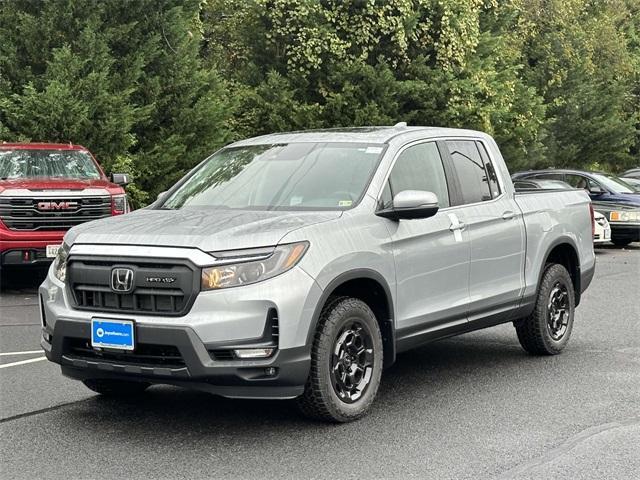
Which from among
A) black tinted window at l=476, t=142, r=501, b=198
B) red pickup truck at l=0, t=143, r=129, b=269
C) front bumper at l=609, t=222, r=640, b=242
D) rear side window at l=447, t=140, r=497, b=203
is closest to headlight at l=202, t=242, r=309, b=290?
rear side window at l=447, t=140, r=497, b=203

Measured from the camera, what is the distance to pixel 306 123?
2408 cm

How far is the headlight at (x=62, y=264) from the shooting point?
6.09 meters

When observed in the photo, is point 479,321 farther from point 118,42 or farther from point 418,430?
point 118,42

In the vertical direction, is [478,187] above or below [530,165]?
above

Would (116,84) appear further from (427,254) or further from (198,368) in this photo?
(198,368)

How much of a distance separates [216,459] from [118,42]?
53.1ft

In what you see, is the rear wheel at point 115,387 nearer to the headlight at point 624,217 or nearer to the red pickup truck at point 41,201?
the red pickup truck at point 41,201

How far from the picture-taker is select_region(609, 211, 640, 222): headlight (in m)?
20.0

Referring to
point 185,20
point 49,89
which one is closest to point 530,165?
point 185,20

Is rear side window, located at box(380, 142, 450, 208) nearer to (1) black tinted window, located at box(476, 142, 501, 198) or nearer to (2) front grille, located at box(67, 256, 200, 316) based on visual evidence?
(1) black tinted window, located at box(476, 142, 501, 198)

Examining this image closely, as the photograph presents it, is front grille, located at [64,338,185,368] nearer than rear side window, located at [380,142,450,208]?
Yes

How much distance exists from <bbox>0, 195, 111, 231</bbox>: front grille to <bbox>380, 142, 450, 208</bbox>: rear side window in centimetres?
702

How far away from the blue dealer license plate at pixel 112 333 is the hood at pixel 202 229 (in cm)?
46

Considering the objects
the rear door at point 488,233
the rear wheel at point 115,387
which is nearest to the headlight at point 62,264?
the rear wheel at point 115,387
